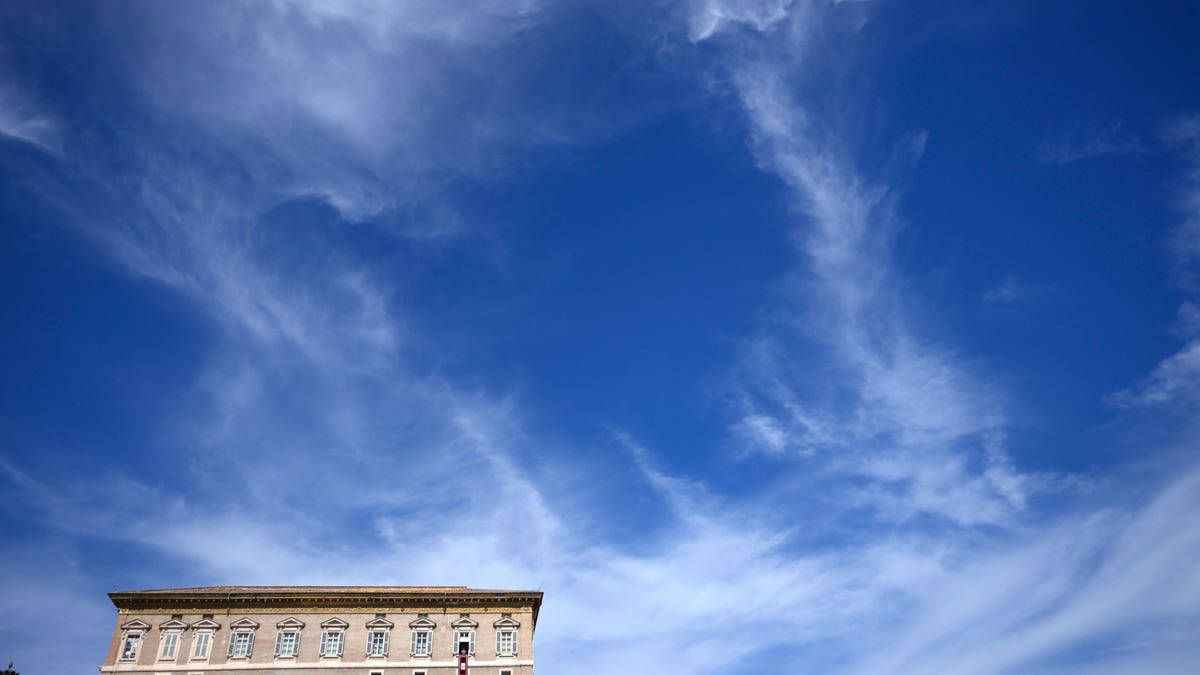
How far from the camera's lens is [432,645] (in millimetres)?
56750

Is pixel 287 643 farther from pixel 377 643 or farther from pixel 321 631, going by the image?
pixel 377 643

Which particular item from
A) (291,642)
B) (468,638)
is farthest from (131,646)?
(468,638)

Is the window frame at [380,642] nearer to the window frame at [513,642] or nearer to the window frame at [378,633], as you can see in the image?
the window frame at [378,633]

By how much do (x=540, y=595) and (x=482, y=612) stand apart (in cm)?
419

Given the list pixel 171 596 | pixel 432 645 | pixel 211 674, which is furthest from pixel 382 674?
pixel 171 596

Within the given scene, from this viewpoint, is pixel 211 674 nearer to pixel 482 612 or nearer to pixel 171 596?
pixel 171 596

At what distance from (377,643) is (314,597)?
17.8 ft

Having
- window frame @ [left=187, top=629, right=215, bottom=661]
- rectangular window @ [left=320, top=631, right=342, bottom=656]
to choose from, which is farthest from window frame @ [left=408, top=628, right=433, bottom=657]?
window frame @ [left=187, top=629, right=215, bottom=661]

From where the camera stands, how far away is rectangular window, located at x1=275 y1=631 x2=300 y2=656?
183 ft

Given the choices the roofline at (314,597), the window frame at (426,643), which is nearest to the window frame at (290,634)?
the roofline at (314,597)

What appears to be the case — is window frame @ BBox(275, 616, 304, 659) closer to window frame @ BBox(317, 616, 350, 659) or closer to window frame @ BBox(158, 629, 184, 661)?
window frame @ BBox(317, 616, 350, 659)

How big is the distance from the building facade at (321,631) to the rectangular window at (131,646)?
0.19 ft

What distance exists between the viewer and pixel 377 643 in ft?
185

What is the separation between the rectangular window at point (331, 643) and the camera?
184 ft
